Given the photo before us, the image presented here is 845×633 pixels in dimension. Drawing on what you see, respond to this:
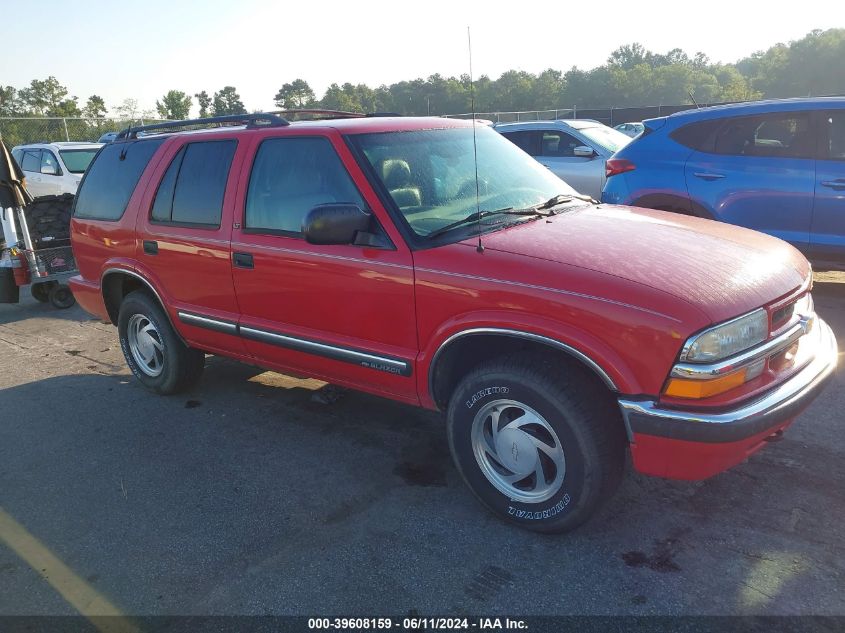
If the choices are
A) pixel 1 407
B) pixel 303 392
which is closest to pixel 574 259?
pixel 303 392

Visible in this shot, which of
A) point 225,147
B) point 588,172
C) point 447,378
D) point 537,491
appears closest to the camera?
point 537,491

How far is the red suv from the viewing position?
2.64 metres

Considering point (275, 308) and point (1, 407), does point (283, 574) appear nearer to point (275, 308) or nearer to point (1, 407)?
point (275, 308)

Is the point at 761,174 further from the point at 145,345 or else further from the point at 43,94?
the point at 43,94

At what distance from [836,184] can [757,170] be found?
63 centimetres

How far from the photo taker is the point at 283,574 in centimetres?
289

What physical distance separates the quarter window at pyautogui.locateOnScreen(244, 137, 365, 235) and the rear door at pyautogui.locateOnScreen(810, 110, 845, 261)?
4414mm

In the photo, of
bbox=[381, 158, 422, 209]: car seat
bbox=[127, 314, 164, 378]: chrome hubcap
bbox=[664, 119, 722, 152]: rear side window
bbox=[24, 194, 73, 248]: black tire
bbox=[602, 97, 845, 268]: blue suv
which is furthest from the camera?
bbox=[24, 194, 73, 248]: black tire

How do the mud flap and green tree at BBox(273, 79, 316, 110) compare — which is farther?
green tree at BBox(273, 79, 316, 110)

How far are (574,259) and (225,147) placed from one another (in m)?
2.46

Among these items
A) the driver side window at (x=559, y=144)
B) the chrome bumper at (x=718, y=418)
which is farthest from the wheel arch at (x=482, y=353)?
the driver side window at (x=559, y=144)

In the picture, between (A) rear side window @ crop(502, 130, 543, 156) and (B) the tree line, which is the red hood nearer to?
(A) rear side window @ crop(502, 130, 543, 156)

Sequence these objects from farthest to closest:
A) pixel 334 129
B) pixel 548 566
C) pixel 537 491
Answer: pixel 334 129, pixel 537 491, pixel 548 566

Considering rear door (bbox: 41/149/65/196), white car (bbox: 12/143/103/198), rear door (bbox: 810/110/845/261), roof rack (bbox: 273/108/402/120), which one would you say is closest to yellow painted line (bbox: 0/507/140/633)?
roof rack (bbox: 273/108/402/120)
